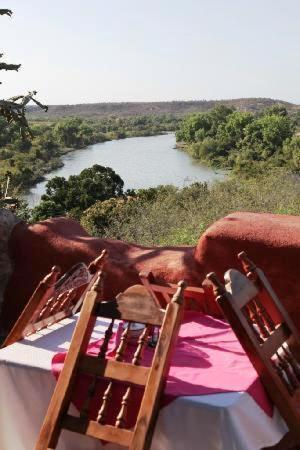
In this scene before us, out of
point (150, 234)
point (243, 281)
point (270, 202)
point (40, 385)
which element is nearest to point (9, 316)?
point (40, 385)

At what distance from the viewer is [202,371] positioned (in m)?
2.28

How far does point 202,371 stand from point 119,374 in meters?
0.34

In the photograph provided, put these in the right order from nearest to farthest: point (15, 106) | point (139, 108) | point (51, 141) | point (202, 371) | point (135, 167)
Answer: point (202, 371) → point (15, 106) → point (135, 167) → point (51, 141) → point (139, 108)

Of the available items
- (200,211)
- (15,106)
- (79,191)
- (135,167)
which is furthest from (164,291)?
(135,167)

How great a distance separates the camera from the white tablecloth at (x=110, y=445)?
201cm

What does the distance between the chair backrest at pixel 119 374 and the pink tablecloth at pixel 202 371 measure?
0.08 metres

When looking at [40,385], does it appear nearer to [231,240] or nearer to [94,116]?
[231,240]

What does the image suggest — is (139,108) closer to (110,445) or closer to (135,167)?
(135,167)

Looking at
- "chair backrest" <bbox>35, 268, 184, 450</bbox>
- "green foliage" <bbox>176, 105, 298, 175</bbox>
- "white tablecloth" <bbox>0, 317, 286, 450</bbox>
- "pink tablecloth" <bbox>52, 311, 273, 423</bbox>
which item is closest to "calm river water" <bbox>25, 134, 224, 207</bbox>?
"green foliage" <bbox>176, 105, 298, 175</bbox>

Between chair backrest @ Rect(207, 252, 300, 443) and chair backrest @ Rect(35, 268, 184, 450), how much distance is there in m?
0.20

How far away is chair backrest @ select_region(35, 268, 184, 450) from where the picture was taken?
1.99 m

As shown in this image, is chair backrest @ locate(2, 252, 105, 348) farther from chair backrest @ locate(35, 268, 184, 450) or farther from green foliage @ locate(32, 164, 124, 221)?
green foliage @ locate(32, 164, 124, 221)

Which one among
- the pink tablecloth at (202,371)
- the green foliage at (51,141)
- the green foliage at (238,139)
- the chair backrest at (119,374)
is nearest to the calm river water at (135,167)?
the green foliage at (51,141)

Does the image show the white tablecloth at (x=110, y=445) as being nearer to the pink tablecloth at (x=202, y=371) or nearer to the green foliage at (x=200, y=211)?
the pink tablecloth at (x=202, y=371)
